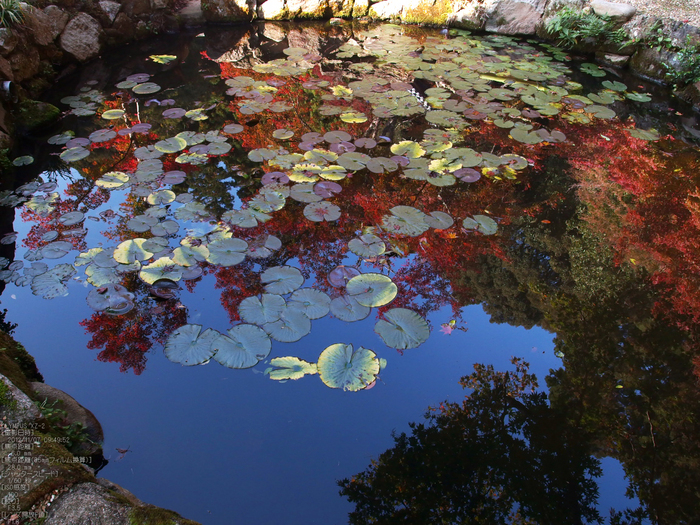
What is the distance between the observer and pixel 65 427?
181 centimetres

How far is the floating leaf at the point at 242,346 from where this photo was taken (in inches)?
88.1

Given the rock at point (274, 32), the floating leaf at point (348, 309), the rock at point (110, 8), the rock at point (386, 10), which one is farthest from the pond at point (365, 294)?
the rock at point (386, 10)

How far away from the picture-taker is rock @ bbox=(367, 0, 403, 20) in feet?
29.3

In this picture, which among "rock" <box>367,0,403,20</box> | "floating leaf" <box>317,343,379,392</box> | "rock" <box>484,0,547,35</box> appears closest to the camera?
"floating leaf" <box>317,343,379,392</box>

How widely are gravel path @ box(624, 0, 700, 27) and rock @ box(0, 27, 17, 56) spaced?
886cm

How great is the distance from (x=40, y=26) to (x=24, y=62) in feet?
2.31

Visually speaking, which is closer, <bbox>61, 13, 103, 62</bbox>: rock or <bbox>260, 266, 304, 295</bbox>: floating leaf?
<bbox>260, 266, 304, 295</bbox>: floating leaf

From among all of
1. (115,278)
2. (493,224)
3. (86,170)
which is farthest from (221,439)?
(86,170)

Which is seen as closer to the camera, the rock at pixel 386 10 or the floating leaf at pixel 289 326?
the floating leaf at pixel 289 326

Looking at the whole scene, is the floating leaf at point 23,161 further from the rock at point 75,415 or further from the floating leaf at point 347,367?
the floating leaf at point 347,367

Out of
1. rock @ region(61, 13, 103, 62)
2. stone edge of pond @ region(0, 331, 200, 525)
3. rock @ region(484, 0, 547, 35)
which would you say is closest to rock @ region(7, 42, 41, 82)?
rock @ region(61, 13, 103, 62)

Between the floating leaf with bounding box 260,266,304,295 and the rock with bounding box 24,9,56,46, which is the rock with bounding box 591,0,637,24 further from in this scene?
the rock with bounding box 24,9,56,46

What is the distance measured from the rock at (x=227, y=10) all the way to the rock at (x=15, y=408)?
834 cm

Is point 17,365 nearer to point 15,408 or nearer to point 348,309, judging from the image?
point 15,408
